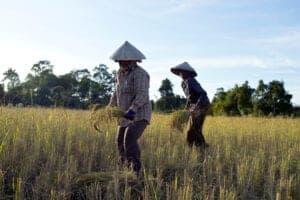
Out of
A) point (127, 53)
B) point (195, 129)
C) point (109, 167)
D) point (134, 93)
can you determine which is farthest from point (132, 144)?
point (195, 129)

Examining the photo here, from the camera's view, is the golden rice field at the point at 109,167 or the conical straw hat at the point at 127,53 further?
the conical straw hat at the point at 127,53

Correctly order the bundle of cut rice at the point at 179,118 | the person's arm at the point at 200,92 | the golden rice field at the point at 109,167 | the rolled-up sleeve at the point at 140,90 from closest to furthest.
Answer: the golden rice field at the point at 109,167
the rolled-up sleeve at the point at 140,90
the bundle of cut rice at the point at 179,118
the person's arm at the point at 200,92

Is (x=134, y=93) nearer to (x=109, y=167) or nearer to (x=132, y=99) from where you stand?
(x=132, y=99)

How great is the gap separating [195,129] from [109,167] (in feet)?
5.86

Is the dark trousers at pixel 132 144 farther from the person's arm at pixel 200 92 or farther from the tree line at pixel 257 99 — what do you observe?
the tree line at pixel 257 99

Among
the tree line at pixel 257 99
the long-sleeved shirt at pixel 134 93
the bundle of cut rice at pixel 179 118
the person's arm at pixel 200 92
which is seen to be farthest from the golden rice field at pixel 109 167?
the tree line at pixel 257 99

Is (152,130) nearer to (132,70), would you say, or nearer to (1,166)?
(132,70)

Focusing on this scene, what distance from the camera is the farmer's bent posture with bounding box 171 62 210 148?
7.02 meters

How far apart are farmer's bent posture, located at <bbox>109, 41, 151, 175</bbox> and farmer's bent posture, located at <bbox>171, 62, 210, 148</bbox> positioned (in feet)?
4.45

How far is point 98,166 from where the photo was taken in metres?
6.11

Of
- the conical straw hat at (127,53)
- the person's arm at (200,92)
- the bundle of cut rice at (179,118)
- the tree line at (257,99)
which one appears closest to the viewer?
the conical straw hat at (127,53)

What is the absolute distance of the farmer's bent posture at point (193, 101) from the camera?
7023 millimetres

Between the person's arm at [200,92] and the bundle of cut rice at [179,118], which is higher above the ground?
the person's arm at [200,92]

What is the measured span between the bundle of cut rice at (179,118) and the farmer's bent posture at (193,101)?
0.13 m
